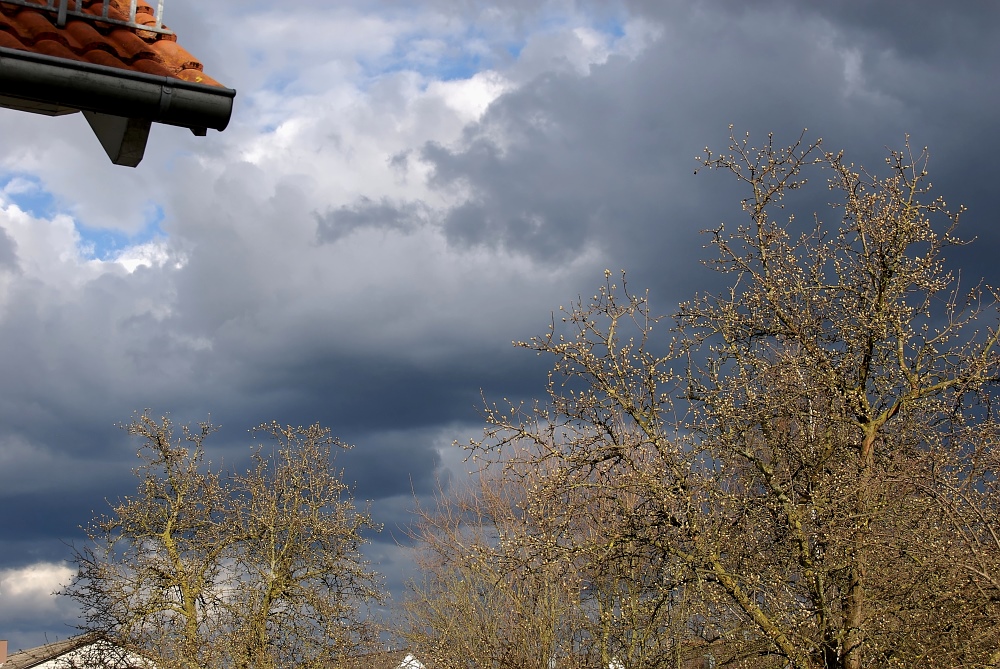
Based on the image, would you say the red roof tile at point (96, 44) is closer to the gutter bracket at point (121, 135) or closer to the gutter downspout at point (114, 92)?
the gutter downspout at point (114, 92)

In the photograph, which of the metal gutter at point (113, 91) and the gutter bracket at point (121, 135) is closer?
the metal gutter at point (113, 91)

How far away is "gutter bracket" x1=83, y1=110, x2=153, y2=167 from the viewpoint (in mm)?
5734

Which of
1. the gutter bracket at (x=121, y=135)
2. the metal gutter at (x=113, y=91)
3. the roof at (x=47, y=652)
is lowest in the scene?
the metal gutter at (x=113, y=91)

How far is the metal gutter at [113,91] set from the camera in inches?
201

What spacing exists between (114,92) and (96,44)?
512 millimetres

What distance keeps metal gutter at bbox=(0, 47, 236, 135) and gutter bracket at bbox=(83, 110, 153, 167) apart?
0.71 feet

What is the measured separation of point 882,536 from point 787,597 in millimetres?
1257

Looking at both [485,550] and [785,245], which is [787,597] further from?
[785,245]

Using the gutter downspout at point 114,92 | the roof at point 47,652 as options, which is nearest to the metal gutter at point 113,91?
the gutter downspout at point 114,92

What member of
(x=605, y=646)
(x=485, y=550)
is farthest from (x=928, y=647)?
(x=605, y=646)

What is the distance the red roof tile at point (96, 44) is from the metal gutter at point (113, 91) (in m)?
0.12

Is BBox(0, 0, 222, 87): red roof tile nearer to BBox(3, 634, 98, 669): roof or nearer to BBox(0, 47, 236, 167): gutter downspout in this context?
BBox(0, 47, 236, 167): gutter downspout

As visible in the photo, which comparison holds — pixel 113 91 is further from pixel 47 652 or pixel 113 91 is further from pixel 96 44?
pixel 47 652

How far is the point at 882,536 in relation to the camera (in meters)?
11.1
